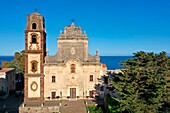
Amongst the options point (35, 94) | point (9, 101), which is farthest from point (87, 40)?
point (9, 101)

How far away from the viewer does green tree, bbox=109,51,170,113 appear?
19.8 m

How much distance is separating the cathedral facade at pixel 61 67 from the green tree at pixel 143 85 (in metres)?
14.6

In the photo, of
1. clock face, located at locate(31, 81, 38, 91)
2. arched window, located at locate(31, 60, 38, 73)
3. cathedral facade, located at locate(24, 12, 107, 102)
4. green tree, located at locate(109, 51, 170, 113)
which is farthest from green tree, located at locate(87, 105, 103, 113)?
arched window, located at locate(31, 60, 38, 73)

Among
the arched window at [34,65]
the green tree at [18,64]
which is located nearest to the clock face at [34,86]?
the arched window at [34,65]

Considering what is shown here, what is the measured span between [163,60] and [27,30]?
2099 centimetres

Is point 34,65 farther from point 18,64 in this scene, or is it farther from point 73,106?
point 18,64

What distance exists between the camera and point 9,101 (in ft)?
120

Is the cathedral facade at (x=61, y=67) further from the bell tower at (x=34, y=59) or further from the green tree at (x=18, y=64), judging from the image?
the green tree at (x=18, y=64)

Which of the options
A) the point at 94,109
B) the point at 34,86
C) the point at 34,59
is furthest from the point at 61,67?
the point at 94,109

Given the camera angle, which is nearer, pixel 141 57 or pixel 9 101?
pixel 141 57

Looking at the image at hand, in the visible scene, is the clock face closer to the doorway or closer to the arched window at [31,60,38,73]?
the arched window at [31,60,38,73]

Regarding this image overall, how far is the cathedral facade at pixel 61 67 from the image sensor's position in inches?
1387

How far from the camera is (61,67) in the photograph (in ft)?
118

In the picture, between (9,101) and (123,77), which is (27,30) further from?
(123,77)
